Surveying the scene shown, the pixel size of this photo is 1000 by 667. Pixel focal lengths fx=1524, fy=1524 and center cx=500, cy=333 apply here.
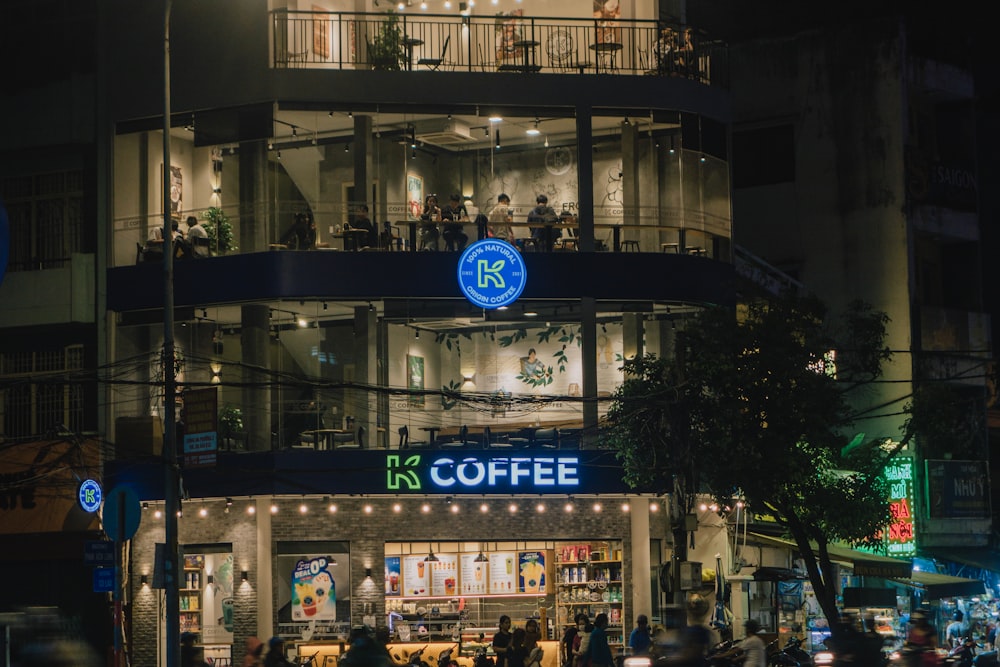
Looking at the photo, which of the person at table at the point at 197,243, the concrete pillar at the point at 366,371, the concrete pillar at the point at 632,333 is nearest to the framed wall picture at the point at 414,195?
the concrete pillar at the point at 366,371

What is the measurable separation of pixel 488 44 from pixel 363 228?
17.5 ft

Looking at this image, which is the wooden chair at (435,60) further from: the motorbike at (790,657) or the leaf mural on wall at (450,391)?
the motorbike at (790,657)

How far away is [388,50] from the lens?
1287 inches

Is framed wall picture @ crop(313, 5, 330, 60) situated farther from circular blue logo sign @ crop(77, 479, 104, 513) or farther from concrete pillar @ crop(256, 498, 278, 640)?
circular blue logo sign @ crop(77, 479, 104, 513)

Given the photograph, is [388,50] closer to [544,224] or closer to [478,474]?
[544,224]

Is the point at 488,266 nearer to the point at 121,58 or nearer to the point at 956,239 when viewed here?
the point at 121,58

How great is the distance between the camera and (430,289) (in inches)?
1243

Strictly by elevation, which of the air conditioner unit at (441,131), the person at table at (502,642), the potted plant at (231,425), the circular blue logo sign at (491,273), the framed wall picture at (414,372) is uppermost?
the air conditioner unit at (441,131)

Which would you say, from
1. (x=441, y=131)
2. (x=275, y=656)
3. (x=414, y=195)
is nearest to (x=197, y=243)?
(x=414, y=195)

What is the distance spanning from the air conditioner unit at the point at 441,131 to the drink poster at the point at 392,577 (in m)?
9.00

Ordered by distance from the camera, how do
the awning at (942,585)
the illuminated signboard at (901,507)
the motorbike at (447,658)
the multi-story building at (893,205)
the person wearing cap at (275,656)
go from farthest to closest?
the multi-story building at (893,205)
the illuminated signboard at (901,507)
the awning at (942,585)
the motorbike at (447,658)
the person wearing cap at (275,656)

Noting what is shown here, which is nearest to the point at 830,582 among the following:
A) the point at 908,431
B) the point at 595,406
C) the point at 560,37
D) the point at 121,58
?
the point at 908,431

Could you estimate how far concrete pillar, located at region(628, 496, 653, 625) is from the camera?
31750mm

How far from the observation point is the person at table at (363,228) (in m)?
31.9
